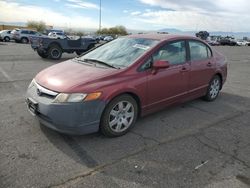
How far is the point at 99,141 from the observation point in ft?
12.6

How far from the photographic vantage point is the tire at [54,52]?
13.9m

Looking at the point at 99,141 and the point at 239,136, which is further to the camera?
the point at 239,136

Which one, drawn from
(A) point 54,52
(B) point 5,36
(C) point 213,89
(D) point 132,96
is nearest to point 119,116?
(D) point 132,96

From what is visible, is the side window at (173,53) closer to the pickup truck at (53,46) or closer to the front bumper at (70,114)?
the front bumper at (70,114)

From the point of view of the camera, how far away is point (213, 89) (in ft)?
20.3

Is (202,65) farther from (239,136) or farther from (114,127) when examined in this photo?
(114,127)

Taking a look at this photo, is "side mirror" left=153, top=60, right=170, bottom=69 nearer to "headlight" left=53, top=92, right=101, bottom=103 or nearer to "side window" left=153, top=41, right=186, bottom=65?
"side window" left=153, top=41, right=186, bottom=65

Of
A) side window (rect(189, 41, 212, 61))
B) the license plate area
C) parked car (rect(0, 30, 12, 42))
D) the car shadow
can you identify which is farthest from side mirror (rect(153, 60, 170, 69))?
parked car (rect(0, 30, 12, 42))

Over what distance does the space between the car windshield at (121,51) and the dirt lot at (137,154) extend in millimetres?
1173

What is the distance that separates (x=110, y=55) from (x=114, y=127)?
1.38 m

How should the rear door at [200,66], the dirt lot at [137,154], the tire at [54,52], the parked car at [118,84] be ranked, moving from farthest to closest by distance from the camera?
the tire at [54,52], the rear door at [200,66], the parked car at [118,84], the dirt lot at [137,154]

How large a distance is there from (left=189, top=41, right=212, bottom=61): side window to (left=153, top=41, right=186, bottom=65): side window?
31cm

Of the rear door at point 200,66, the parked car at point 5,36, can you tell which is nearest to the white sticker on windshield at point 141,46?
the rear door at point 200,66

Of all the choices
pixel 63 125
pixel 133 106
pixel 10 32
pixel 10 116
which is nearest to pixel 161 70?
pixel 133 106
